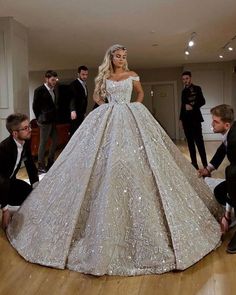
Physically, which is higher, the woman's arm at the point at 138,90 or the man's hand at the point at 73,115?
the woman's arm at the point at 138,90

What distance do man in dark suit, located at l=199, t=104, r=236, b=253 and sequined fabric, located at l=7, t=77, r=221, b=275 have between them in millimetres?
113

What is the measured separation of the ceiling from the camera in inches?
188

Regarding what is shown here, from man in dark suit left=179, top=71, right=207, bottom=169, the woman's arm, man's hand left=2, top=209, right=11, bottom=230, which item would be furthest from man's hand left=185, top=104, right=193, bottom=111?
man's hand left=2, top=209, right=11, bottom=230

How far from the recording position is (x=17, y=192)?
9.73 ft

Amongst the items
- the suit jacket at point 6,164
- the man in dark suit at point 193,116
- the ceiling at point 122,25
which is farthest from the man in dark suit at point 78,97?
the suit jacket at point 6,164

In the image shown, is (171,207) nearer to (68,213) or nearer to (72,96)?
(68,213)

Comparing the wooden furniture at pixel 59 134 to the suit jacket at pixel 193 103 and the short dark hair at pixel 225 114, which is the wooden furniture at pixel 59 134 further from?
the short dark hair at pixel 225 114

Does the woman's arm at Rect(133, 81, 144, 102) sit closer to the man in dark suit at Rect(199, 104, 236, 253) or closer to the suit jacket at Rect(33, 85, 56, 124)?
the man in dark suit at Rect(199, 104, 236, 253)

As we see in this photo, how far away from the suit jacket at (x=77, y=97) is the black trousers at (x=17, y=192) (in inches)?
82.0

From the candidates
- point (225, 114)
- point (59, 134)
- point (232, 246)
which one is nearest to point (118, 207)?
point (232, 246)

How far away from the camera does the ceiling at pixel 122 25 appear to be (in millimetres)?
4777

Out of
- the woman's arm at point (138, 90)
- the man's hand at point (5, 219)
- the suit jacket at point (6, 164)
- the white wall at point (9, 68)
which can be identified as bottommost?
the man's hand at point (5, 219)

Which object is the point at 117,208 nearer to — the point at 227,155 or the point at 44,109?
the point at 227,155

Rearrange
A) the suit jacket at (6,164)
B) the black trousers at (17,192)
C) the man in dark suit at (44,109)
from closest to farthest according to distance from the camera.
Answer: the suit jacket at (6,164), the black trousers at (17,192), the man in dark suit at (44,109)
